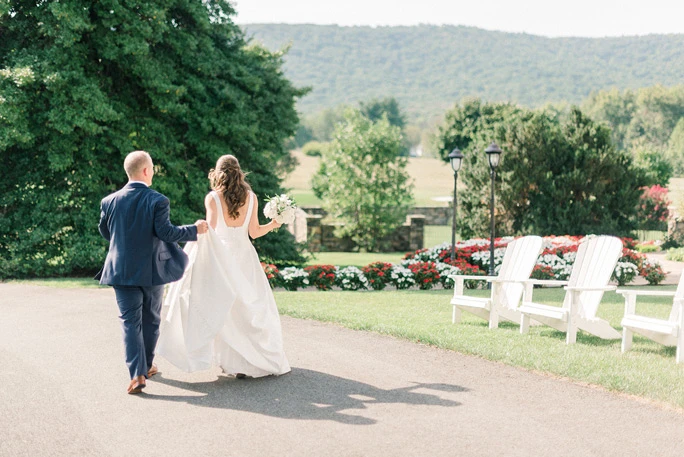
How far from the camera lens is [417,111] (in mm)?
179750

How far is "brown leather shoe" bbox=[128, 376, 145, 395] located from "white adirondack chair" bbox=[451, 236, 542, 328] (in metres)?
4.48

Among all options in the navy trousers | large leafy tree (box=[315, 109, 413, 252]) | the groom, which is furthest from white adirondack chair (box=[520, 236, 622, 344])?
large leafy tree (box=[315, 109, 413, 252])

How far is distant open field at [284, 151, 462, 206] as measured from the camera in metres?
75.9

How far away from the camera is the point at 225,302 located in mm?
6465

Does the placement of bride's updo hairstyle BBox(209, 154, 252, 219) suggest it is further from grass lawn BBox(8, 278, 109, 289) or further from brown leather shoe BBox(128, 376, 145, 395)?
grass lawn BBox(8, 278, 109, 289)

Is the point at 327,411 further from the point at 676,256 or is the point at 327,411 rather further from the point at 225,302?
the point at 676,256

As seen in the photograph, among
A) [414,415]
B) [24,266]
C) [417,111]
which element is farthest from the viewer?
[417,111]

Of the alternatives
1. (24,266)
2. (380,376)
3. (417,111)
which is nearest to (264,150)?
(24,266)

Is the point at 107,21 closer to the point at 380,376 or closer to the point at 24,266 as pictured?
the point at 24,266

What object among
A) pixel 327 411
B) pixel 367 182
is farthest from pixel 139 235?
pixel 367 182

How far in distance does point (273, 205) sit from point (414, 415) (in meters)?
2.70

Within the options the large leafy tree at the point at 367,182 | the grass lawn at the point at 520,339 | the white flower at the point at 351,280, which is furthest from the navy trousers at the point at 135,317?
the large leafy tree at the point at 367,182

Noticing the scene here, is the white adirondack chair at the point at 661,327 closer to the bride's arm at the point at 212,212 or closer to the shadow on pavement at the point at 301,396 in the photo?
the shadow on pavement at the point at 301,396

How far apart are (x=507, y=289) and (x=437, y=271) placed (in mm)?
5443
